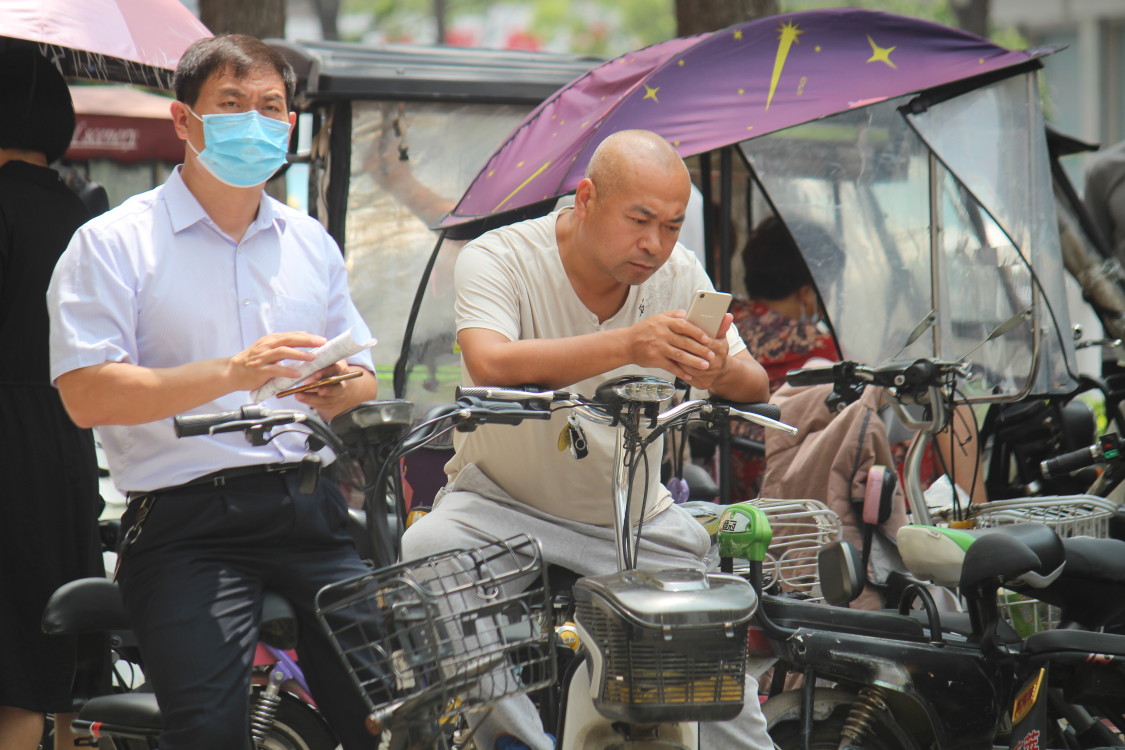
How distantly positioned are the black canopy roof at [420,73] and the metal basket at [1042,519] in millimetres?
3327

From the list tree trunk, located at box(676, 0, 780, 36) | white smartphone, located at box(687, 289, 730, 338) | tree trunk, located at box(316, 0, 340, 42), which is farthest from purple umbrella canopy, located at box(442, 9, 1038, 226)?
tree trunk, located at box(316, 0, 340, 42)

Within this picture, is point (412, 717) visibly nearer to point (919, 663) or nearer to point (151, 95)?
point (919, 663)

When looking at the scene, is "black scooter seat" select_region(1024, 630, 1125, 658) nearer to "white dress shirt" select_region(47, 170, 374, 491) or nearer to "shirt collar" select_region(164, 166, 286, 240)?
"white dress shirt" select_region(47, 170, 374, 491)

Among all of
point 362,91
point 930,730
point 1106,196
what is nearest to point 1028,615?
point 930,730

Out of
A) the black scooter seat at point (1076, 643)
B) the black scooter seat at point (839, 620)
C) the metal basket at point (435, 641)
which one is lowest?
the black scooter seat at point (1076, 643)

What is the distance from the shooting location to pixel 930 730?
3.79 metres

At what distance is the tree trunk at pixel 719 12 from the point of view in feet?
26.6

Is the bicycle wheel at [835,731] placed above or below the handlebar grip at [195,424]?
below

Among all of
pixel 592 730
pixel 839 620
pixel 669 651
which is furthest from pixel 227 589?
pixel 839 620

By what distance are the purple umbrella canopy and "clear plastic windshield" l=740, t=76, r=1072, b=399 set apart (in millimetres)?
267

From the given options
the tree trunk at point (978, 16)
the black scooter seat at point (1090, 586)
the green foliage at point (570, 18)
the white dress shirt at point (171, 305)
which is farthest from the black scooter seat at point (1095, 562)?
the green foliage at point (570, 18)

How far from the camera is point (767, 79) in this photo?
5137 mm

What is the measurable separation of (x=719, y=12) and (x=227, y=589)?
6176 mm

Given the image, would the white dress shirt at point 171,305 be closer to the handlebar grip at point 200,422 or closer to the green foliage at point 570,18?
the handlebar grip at point 200,422
